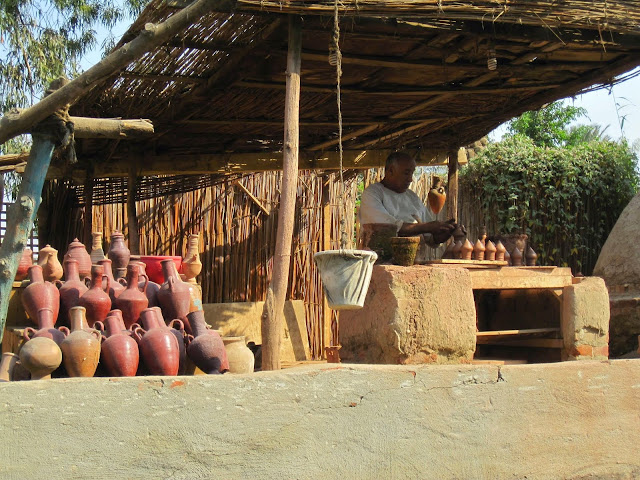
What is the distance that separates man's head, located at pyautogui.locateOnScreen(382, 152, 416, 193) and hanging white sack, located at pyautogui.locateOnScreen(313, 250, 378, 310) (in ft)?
6.12

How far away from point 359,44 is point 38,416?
3.46 meters

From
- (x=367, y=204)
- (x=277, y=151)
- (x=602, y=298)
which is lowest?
(x=602, y=298)

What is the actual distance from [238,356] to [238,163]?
3.30 meters

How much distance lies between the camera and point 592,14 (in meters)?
5.07

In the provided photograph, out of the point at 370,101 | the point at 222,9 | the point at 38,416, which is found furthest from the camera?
the point at 370,101

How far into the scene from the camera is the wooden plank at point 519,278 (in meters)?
5.13

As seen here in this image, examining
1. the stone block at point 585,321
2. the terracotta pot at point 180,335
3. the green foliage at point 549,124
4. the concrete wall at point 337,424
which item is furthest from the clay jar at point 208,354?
the green foliage at point 549,124

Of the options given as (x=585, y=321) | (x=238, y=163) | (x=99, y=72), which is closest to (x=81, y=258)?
(x=99, y=72)

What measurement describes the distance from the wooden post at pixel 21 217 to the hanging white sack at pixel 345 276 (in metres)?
1.43

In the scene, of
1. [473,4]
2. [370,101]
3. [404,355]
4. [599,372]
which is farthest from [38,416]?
[370,101]

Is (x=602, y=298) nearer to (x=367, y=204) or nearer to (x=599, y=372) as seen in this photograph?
(x=599, y=372)

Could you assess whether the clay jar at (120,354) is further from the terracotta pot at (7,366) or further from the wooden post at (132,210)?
the wooden post at (132,210)

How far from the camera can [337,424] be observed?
3801 mm

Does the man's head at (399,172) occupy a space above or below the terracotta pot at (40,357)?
above
